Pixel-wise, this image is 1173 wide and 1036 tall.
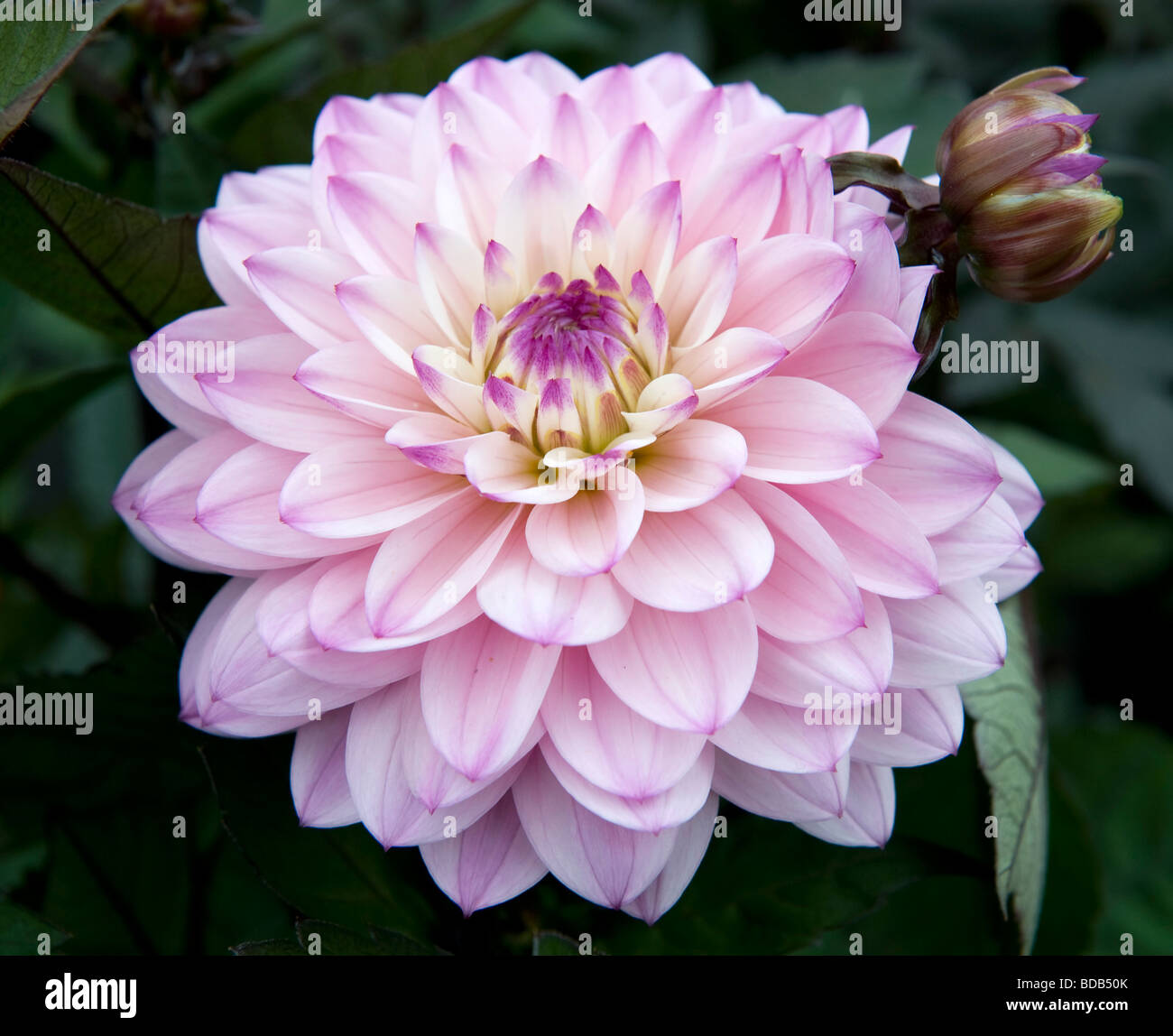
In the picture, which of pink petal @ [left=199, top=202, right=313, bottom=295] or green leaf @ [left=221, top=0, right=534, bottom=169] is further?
green leaf @ [left=221, top=0, right=534, bottom=169]

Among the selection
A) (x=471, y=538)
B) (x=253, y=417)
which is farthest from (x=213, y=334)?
(x=471, y=538)

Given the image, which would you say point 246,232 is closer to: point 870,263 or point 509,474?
point 509,474

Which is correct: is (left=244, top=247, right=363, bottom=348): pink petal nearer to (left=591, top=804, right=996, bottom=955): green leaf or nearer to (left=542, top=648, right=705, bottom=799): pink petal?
(left=542, top=648, right=705, bottom=799): pink petal

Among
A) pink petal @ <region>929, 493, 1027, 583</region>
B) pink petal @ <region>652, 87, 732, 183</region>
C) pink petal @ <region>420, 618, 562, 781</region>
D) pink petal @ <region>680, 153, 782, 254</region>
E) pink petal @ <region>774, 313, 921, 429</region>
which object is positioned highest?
pink petal @ <region>652, 87, 732, 183</region>

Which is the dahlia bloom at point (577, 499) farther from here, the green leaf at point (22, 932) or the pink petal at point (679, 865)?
the green leaf at point (22, 932)

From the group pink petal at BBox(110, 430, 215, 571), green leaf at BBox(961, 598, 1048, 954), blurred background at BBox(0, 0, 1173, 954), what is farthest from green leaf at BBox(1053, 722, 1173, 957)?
pink petal at BBox(110, 430, 215, 571)

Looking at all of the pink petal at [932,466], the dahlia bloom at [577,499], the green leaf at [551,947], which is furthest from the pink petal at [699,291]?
the green leaf at [551,947]
